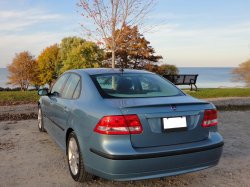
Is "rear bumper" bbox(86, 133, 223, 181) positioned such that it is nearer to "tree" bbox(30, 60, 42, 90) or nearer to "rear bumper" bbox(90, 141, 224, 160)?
"rear bumper" bbox(90, 141, 224, 160)

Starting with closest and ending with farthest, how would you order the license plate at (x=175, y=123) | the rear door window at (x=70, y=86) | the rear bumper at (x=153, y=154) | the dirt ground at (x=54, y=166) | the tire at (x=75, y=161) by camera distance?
the rear bumper at (x=153, y=154) < the license plate at (x=175, y=123) < the tire at (x=75, y=161) < the dirt ground at (x=54, y=166) < the rear door window at (x=70, y=86)

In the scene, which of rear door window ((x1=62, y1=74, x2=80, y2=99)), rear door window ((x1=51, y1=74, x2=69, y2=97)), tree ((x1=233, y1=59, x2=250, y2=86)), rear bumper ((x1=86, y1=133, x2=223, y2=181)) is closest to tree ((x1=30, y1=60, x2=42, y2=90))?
tree ((x1=233, y1=59, x2=250, y2=86))

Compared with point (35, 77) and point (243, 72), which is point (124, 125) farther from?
point (35, 77)

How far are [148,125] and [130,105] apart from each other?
11.9 inches

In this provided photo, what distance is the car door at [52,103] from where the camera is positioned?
217 inches

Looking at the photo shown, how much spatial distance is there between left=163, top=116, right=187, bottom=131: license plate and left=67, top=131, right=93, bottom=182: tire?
45.9 inches

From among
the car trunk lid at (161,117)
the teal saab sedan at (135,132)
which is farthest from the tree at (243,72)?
the car trunk lid at (161,117)

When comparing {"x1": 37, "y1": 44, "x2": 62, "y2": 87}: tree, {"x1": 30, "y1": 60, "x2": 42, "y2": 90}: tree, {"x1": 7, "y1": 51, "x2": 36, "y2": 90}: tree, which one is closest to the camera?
{"x1": 37, "y1": 44, "x2": 62, "y2": 87}: tree

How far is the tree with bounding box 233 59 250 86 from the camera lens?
5372 cm

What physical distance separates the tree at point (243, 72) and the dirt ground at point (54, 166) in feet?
162

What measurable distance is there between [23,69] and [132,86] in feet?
244

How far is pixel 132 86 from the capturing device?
14.7ft

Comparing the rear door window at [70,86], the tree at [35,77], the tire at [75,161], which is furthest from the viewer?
the tree at [35,77]

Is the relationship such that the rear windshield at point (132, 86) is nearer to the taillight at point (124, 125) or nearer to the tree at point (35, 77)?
the taillight at point (124, 125)
